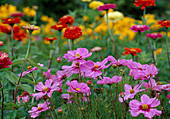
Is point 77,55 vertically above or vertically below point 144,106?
above

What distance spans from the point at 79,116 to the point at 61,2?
24.2 feet

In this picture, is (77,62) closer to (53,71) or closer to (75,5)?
(53,71)

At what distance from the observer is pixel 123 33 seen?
3.62 m

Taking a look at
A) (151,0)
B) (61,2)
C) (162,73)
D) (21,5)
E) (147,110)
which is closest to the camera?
(147,110)

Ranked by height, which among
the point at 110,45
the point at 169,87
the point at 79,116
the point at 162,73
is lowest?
the point at 162,73

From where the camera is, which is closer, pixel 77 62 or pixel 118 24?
pixel 77 62

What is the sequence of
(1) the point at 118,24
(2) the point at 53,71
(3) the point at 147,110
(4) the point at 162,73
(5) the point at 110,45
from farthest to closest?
(1) the point at 118,24, (5) the point at 110,45, (4) the point at 162,73, (2) the point at 53,71, (3) the point at 147,110

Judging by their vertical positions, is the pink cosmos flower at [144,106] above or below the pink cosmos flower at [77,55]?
below

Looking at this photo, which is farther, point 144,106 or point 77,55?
point 77,55

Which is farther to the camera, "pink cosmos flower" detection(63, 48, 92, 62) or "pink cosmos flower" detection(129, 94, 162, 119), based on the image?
"pink cosmos flower" detection(63, 48, 92, 62)

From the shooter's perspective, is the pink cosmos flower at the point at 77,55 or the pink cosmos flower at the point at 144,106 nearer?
the pink cosmos flower at the point at 144,106

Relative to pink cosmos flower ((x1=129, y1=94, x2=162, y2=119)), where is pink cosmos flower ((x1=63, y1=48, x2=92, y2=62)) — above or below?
above

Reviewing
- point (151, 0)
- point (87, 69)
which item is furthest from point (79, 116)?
point (151, 0)

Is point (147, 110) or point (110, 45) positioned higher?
point (147, 110)
